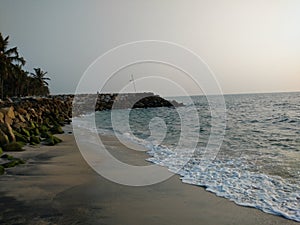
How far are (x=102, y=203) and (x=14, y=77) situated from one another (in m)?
48.4

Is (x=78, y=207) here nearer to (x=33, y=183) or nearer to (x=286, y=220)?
(x=33, y=183)

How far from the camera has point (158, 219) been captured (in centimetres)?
539

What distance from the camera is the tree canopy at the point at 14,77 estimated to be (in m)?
35.7

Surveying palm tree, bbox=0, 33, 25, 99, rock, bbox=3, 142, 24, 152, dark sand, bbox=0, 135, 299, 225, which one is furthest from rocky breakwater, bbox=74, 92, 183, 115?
dark sand, bbox=0, 135, 299, 225

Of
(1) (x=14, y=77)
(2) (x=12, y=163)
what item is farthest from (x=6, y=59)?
(2) (x=12, y=163)

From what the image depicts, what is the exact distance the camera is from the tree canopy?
117ft

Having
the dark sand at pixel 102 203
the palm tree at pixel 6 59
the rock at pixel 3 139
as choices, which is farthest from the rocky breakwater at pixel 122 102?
the dark sand at pixel 102 203

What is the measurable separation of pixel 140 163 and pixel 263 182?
434 centimetres

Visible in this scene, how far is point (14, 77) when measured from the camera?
161ft

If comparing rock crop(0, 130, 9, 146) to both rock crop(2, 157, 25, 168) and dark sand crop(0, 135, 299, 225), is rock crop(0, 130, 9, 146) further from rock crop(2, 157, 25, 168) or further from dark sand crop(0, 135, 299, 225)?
dark sand crop(0, 135, 299, 225)

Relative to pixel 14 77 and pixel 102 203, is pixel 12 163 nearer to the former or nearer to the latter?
pixel 102 203

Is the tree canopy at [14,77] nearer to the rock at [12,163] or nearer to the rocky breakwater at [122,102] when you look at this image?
the rocky breakwater at [122,102]

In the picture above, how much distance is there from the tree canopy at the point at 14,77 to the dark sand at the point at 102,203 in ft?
101

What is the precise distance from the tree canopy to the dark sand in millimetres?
30899
